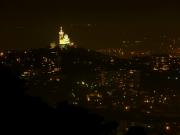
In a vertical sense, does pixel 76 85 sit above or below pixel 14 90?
below

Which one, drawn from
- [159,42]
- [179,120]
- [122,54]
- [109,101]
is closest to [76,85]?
[109,101]

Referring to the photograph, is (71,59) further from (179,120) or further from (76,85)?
(179,120)

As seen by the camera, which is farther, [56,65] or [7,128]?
[56,65]

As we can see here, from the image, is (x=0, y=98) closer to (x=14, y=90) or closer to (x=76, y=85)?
(x=14, y=90)

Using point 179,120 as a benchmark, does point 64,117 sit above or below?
above

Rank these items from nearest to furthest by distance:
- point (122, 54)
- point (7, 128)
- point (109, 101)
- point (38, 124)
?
point (7, 128) < point (38, 124) < point (109, 101) < point (122, 54)

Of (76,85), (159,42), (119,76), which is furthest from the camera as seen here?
(159,42)

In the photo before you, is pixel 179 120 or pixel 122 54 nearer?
pixel 179 120

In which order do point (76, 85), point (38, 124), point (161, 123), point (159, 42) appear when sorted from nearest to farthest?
point (38, 124), point (161, 123), point (76, 85), point (159, 42)

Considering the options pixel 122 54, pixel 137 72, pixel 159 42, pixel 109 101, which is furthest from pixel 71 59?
pixel 159 42
